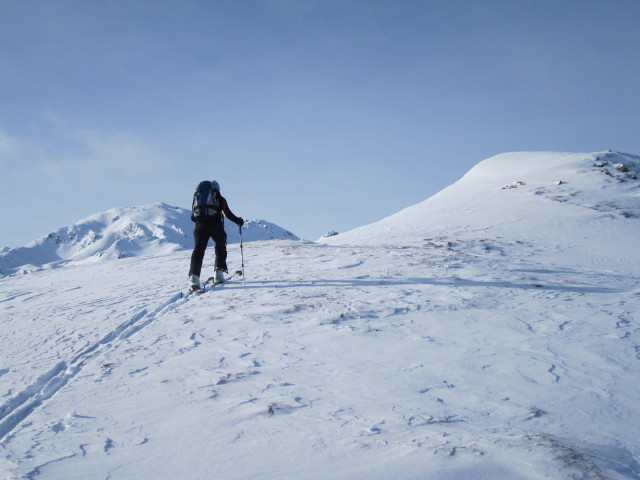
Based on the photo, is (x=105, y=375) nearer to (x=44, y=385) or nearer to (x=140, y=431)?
(x=44, y=385)

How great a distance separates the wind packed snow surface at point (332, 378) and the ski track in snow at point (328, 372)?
0.08 feet

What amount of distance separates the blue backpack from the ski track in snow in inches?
85.4

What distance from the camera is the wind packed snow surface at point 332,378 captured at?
2.97 meters

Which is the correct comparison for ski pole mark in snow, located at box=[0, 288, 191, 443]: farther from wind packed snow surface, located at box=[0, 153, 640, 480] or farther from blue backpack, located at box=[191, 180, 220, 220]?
blue backpack, located at box=[191, 180, 220, 220]

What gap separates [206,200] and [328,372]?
265 inches

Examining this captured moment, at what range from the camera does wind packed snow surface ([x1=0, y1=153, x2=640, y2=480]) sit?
297cm

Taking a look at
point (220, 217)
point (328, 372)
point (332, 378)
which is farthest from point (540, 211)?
point (332, 378)

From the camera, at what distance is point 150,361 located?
5137 millimetres

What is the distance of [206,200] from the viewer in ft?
32.9

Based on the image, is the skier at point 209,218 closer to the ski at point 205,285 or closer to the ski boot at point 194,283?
the ski at point 205,285

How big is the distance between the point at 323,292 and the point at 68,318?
5.01 metres

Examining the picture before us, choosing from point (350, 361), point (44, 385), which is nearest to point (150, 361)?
point (44, 385)

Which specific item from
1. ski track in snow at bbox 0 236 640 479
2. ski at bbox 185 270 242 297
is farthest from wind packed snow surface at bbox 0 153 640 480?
ski at bbox 185 270 242 297

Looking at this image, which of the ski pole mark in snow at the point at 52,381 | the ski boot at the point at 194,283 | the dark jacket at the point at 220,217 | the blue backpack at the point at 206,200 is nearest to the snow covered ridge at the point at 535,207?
the dark jacket at the point at 220,217
